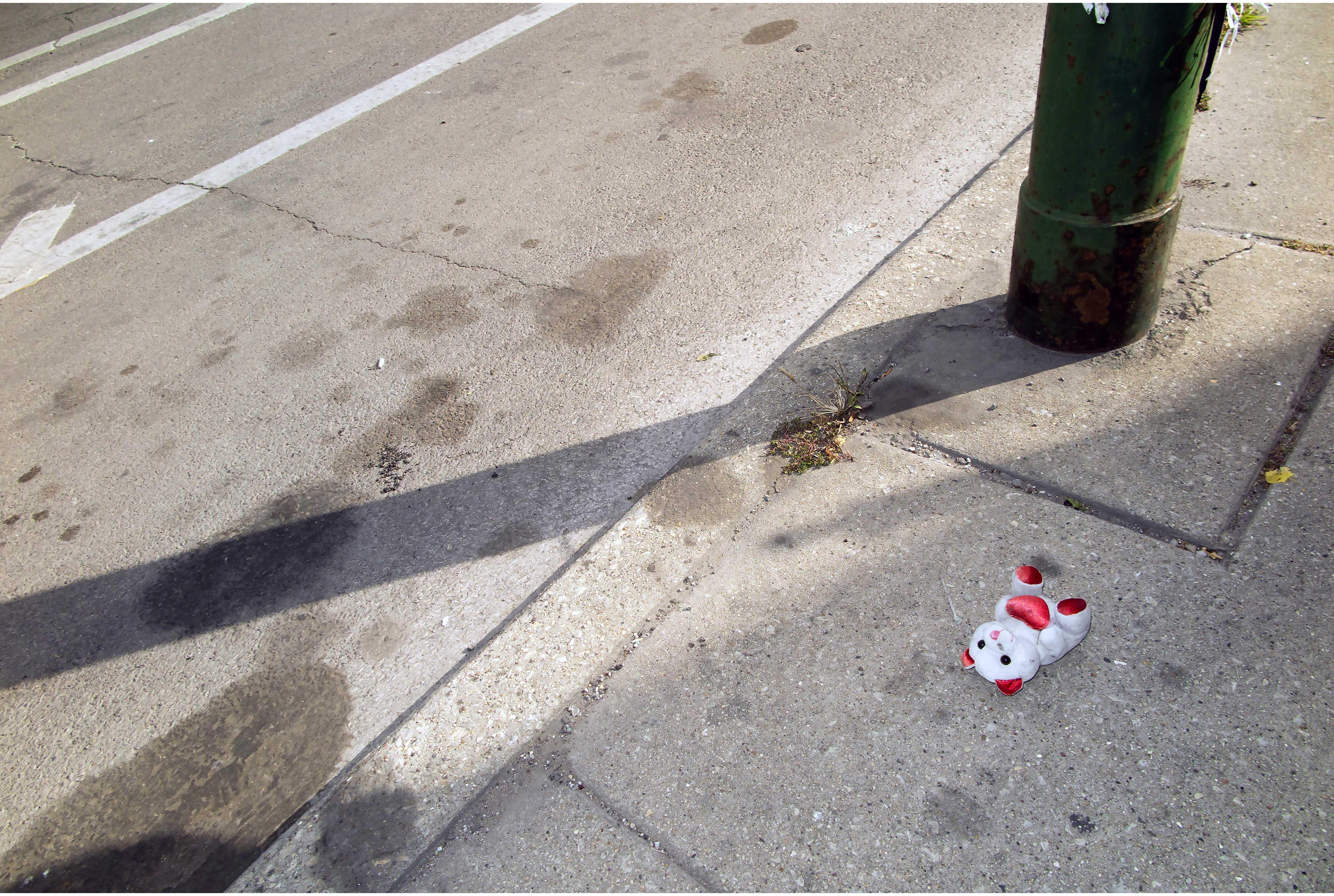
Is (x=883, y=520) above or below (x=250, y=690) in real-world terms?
above

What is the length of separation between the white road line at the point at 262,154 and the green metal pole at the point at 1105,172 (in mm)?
5198

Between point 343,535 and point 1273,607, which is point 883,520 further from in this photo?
point 343,535

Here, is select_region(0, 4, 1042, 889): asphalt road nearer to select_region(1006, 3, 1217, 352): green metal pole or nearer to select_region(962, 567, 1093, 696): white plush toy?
select_region(1006, 3, 1217, 352): green metal pole

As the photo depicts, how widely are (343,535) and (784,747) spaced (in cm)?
185

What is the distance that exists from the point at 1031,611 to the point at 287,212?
4.97m

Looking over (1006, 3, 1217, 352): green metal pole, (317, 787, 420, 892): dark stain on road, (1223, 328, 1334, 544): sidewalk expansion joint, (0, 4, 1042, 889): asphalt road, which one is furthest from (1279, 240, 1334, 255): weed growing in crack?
(317, 787, 420, 892): dark stain on road

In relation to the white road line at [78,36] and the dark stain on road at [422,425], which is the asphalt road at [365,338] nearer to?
the dark stain on road at [422,425]

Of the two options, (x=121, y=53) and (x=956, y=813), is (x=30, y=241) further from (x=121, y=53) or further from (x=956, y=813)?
(x=956, y=813)

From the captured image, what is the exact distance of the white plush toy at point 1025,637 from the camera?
85.4 inches

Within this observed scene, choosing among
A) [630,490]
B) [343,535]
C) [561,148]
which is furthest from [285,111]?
[630,490]

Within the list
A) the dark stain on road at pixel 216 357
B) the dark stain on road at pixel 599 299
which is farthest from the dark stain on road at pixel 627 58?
the dark stain on road at pixel 216 357

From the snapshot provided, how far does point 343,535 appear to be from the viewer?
314cm

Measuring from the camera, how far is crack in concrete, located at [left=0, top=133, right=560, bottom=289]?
437 centimetres

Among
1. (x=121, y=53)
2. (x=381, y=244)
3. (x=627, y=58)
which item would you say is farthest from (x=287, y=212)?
(x=121, y=53)
